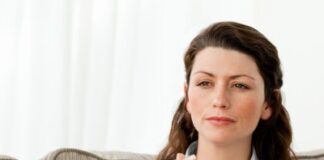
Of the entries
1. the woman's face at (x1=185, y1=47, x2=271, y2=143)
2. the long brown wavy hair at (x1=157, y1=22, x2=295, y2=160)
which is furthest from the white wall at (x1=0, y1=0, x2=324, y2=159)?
the woman's face at (x1=185, y1=47, x2=271, y2=143)

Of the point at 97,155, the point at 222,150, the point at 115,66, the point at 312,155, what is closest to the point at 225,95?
the point at 222,150

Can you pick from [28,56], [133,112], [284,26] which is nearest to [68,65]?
[28,56]

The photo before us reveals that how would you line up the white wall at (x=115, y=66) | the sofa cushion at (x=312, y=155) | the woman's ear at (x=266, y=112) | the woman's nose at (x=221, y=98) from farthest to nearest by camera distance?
1. the white wall at (x=115, y=66)
2. the sofa cushion at (x=312, y=155)
3. the woman's ear at (x=266, y=112)
4. the woman's nose at (x=221, y=98)

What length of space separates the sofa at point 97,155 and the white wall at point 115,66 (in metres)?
0.83

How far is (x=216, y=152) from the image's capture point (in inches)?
61.7

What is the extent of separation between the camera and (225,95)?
1494mm

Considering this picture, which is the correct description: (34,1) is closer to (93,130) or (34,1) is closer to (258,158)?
(93,130)

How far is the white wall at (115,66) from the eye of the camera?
Result: 8.02 ft

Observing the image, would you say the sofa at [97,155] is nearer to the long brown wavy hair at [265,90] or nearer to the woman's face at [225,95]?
the long brown wavy hair at [265,90]

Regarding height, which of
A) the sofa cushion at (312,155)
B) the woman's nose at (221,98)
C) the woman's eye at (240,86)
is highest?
the woman's eye at (240,86)

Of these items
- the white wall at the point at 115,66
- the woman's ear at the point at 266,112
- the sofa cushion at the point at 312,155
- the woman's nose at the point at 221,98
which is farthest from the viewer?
the white wall at the point at 115,66

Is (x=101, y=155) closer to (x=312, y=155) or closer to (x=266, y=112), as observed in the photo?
(x=266, y=112)

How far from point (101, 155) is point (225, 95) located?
1.35ft

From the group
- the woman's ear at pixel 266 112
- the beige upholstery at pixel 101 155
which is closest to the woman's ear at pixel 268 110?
the woman's ear at pixel 266 112
